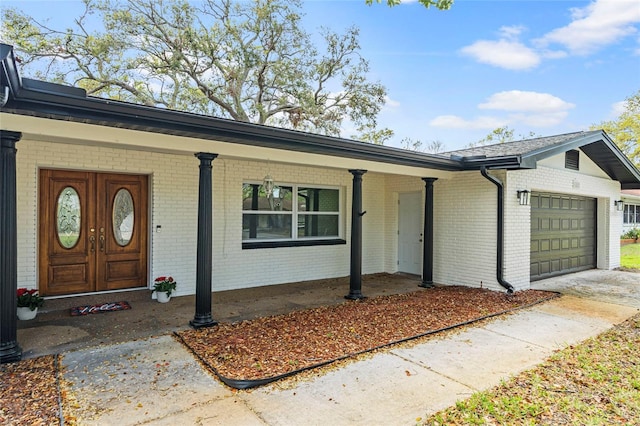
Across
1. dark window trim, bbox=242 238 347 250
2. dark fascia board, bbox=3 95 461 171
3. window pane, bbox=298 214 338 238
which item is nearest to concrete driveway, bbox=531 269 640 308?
dark window trim, bbox=242 238 347 250

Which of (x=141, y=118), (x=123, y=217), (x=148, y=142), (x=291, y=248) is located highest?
(x=141, y=118)

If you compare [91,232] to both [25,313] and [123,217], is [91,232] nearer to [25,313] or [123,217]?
[123,217]

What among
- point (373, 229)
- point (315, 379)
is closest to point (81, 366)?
point (315, 379)

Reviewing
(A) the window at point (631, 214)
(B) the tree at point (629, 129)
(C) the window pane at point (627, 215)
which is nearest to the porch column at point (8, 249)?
(A) the window at point (631, 214)

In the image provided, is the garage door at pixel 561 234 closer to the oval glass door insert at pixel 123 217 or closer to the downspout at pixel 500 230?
the downspout at pixel 500 230

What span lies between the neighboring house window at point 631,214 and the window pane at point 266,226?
764 inches

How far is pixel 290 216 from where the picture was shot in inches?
320

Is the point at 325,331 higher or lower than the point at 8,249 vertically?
lower

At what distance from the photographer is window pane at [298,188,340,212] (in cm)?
831

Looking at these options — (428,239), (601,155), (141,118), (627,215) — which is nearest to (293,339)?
(141,118)

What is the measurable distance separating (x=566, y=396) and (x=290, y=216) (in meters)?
5.81

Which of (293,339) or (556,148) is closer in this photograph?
(293,339)

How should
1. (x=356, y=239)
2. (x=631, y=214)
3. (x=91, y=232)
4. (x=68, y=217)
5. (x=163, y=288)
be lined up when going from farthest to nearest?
1. (x=631, y=214)
2. (x=356, y=239)
3. (x=163, y=288)
4. (x=91, y=232)
5. (x=68, y=217)

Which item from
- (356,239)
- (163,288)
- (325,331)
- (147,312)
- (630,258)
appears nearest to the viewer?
(325,331)
